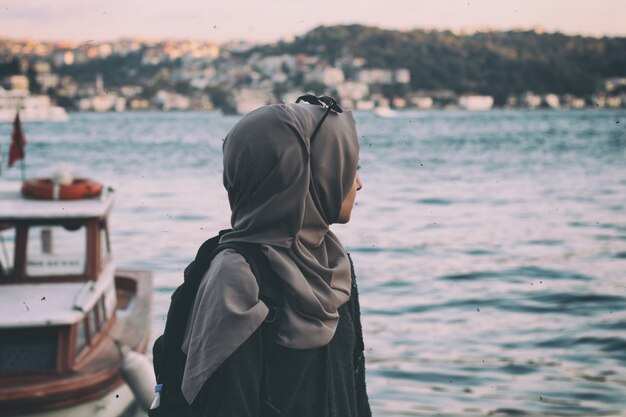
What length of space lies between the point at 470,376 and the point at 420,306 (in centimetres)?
363

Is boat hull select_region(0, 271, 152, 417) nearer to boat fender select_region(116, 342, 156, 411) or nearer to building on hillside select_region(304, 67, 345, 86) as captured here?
boat fender select_region(116, 342, 156, 411)

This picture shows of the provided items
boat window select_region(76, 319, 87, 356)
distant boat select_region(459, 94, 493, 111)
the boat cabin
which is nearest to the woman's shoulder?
the boat cabin

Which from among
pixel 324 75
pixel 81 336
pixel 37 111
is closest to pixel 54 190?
pixel 81 336

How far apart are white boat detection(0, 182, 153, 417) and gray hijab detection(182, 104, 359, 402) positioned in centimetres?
537

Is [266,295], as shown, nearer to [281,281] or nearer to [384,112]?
[281,281]

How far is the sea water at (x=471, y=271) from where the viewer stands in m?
9.61

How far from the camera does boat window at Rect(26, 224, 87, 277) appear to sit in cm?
820

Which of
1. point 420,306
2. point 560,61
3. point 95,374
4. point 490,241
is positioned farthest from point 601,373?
point 560,61

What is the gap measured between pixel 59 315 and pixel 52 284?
0.90 meters

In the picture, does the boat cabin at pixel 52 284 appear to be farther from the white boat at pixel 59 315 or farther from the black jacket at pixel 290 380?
the black jacket at pixel 290 380

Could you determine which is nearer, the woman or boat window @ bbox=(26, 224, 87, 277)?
the woman

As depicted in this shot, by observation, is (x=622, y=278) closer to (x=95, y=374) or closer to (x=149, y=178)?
(x=95, y=374)

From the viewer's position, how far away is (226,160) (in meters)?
2.15

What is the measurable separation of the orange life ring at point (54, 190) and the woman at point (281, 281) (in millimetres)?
6461
